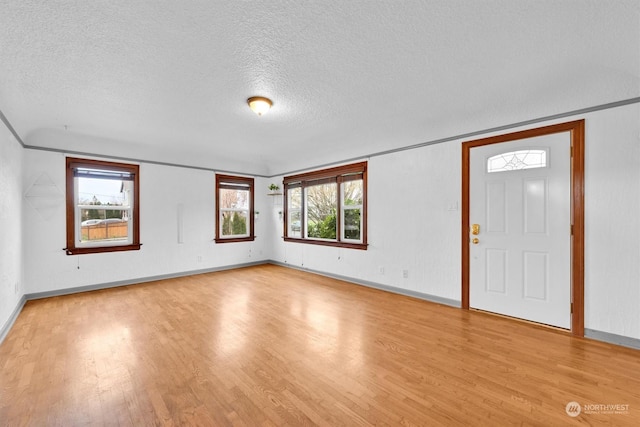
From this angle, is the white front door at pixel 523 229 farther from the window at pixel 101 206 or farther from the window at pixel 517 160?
the window at pixel 101 206

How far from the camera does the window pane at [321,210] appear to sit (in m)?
5.94

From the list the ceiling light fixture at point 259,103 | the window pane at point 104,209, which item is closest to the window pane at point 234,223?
the window pane at point 104,209

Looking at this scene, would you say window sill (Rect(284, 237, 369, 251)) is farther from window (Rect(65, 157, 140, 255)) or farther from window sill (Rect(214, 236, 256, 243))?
window (Rect(65, 157, 140, 255))

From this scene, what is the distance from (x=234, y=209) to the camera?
6.71 m

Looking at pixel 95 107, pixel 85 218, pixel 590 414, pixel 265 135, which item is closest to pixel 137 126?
pixel 95 107

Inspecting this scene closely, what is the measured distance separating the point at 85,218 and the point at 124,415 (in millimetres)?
4332

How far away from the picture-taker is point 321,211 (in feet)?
20.4

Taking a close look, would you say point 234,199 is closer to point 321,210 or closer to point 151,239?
point 151,239

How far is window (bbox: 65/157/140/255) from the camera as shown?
459 centimetres

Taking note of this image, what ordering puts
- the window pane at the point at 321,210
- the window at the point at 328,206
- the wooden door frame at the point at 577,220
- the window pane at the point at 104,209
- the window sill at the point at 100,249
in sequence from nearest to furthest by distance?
the wooden door frame at the point at 577,220
the window sill at the point at 100,249
the window pane at the point at 104,209
the window at the point at 328,206
the window pane at the point at 321,210

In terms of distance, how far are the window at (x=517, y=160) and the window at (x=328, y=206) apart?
6.95ft

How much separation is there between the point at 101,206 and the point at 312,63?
479 centimetres
